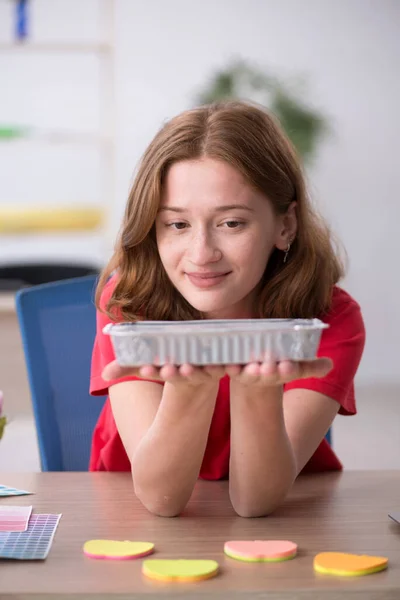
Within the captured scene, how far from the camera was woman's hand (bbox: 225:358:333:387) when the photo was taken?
88 cm

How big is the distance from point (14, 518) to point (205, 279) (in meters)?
0.41

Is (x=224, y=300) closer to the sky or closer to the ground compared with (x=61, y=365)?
closer to the sky

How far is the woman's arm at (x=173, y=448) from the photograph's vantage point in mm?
1028

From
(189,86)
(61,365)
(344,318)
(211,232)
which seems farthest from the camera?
(189,86)

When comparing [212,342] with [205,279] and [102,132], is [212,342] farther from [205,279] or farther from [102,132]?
[102,132]

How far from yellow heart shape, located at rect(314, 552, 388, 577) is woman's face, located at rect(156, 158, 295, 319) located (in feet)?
1.48

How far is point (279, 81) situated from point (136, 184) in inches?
166

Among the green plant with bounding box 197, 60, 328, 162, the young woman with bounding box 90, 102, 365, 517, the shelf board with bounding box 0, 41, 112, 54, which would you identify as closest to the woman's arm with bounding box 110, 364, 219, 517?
the young woman with bounding box 90, 102, 365, 517

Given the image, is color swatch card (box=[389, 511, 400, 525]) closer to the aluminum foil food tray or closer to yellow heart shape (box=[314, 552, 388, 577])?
yellow heart shape (box=[314, 552, 388, 577])

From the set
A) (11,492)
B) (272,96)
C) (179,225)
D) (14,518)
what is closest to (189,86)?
(272,96)

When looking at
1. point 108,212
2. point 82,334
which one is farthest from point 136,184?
point 108,212

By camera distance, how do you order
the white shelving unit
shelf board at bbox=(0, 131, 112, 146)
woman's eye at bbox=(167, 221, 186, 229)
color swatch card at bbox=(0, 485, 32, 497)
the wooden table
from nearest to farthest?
the wooden table
color swatch card at bbox=(0, 485, 32, 497)
woman's eye at bbox=(167, 221, 186, 229)
the white shelving unit
shelf board at bbox=(0, 131, 112, 146)

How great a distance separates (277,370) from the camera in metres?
0.88

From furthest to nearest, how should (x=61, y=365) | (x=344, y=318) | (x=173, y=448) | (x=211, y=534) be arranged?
(x=61, y=365)
(x=344, y=318)
(x=173, y=448)
(x=211, y=534)
